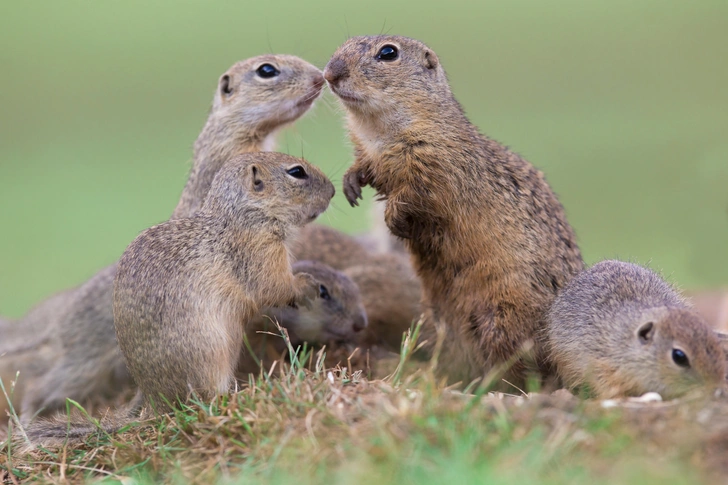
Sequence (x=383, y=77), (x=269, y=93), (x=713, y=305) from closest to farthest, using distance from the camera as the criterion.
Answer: (x=383, y=77), (x=269, y=93), (x=713, y=305)

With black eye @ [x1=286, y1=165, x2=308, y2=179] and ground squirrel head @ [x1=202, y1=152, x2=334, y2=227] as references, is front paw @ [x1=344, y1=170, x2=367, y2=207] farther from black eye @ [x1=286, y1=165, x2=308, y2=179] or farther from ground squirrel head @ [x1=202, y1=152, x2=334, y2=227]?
black eye @ [x1=286, y1=165, x2=308, y2=179]

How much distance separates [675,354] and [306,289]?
8.57ft

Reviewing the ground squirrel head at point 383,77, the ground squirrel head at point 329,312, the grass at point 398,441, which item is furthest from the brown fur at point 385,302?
the grass at point 398,441

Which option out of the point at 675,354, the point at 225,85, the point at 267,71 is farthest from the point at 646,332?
the point at 225,85

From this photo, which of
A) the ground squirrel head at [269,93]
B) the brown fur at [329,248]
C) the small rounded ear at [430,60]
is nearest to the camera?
the small rounded ear at [430,60]

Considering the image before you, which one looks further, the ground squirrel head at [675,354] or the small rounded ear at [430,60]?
the small rounded ear at [430,60]

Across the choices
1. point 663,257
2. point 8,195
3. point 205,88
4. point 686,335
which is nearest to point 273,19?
point 205,88

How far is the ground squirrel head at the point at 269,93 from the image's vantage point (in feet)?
22.9

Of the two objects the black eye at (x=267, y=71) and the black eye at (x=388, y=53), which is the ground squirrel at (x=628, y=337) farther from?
the black eye at (x=267, y=71)

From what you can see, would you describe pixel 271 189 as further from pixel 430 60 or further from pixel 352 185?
pixel 430 60

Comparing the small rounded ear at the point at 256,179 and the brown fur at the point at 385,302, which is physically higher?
the small rounded ear at the point at 256,179

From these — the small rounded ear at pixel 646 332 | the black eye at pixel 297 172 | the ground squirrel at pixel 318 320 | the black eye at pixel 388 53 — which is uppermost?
the black eye at pixel 388 53

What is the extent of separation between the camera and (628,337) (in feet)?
17.4

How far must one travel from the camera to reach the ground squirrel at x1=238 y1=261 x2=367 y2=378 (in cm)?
675
